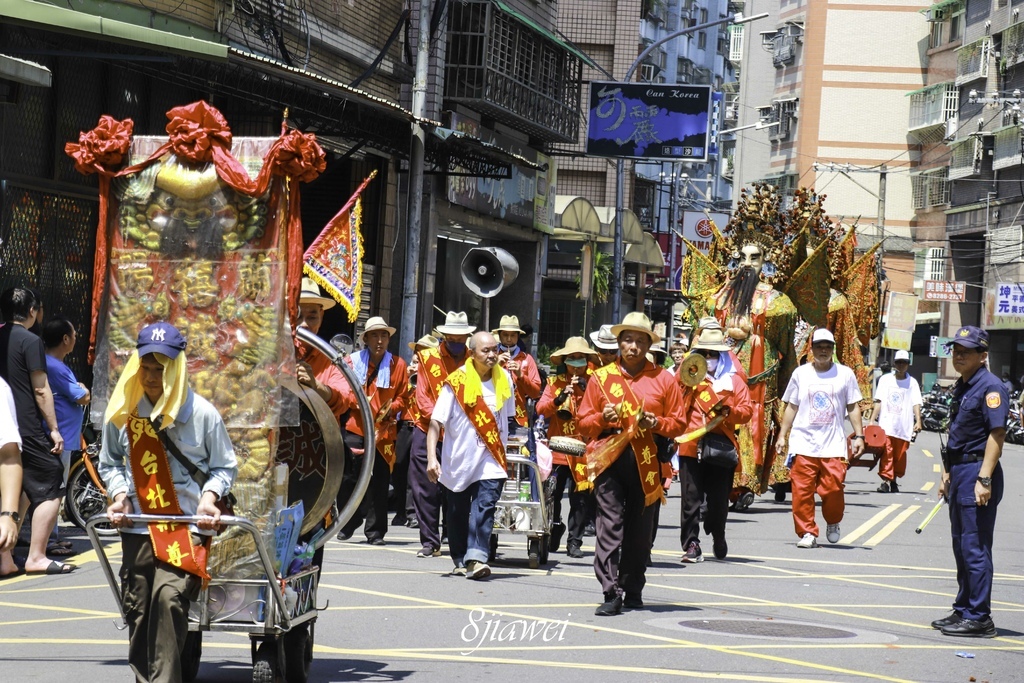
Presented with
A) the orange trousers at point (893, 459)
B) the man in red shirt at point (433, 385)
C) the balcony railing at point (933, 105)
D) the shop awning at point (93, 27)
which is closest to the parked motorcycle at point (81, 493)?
the man in red shirt at point (433, 385)

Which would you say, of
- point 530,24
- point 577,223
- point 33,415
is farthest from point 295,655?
point 577,223

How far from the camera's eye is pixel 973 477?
33.1 ft

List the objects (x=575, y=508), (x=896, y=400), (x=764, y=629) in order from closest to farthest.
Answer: (x=764, y=629) → (x=575, y=508) → (x=896, y=400)

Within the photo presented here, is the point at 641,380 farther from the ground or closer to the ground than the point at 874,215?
closer to the ground

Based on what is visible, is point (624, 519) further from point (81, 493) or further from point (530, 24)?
point (530, 24)

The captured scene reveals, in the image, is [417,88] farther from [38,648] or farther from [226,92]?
[38,648]

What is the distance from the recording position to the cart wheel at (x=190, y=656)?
25.0 ft

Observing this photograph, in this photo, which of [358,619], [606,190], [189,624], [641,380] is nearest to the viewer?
[189,624]

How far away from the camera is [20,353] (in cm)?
1094

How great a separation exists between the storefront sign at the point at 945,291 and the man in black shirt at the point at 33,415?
164ft

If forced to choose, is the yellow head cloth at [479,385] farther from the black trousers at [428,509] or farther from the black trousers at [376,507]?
the black trousers at [376,507]

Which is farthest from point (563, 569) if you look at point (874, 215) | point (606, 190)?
point (874, 215)

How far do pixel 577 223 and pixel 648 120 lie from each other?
6.71 meters

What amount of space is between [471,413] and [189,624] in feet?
16.7
